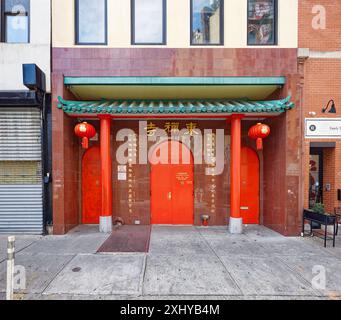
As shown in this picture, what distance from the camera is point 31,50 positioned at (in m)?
6.70

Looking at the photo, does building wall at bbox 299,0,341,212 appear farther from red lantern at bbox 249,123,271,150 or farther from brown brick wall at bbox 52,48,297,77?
red lantern at bbox 249,123,271,150

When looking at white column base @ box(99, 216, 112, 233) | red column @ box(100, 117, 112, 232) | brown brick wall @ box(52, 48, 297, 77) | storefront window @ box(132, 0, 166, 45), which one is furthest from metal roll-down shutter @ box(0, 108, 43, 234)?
storefront window @ box(132, 0, 166, 45)

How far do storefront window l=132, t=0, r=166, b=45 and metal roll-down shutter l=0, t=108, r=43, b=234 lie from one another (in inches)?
175

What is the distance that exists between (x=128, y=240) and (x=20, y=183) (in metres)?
4.29

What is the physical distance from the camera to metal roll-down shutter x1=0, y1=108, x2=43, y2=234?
22.0 feet

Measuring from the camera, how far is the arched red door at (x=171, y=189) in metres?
7.95

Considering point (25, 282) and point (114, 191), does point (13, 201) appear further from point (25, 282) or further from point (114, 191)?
point (25, 282)

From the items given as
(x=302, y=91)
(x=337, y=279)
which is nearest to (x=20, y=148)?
(x=337, y=279)

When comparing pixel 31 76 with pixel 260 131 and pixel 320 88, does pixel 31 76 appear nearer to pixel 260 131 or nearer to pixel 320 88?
pixel 260 131

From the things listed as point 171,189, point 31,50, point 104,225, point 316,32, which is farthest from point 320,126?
point 31,50

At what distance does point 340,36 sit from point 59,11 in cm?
975

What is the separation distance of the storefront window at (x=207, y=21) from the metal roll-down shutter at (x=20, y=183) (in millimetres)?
6214

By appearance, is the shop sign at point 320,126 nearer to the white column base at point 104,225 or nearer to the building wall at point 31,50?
the white column base at point 104,225

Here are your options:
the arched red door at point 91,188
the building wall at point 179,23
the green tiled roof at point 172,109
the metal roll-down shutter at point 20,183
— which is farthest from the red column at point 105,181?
the building wall at point 179,23
